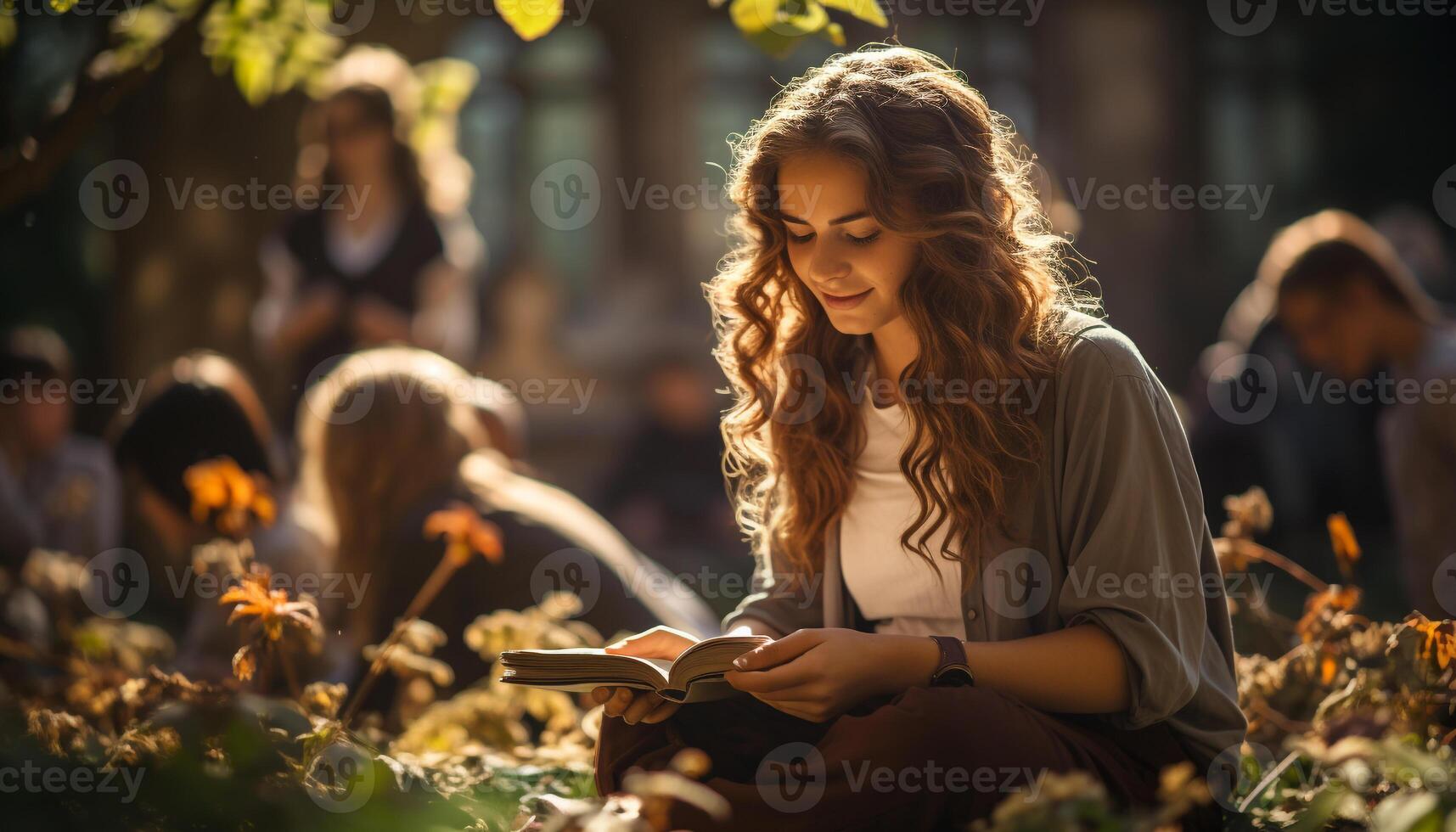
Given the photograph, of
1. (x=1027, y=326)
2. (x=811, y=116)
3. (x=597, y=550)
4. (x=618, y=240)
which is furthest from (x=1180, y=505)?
(x=618, y=240)

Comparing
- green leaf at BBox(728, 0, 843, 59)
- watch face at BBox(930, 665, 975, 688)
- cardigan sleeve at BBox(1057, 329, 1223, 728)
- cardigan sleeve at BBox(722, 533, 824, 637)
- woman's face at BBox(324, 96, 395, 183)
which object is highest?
green leaf at BBox(728, 0, 843, 59)

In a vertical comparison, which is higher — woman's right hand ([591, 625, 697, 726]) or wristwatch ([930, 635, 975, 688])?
wristwatch ([930, 635, 975, 688])

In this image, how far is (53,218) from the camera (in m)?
11.4

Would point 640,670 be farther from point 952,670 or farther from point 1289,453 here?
point 1289,453

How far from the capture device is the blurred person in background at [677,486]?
7.29 metres

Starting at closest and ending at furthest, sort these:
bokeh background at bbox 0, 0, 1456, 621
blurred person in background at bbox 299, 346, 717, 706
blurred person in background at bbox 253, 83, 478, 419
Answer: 1. blurred person in background at bbox 299, 346, 717, 706
2. blurred person in background at bbox 253, 83, 478, 419
3. bokeh background at bbox 0, 0, 1456, 621

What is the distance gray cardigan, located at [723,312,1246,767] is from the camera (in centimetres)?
212

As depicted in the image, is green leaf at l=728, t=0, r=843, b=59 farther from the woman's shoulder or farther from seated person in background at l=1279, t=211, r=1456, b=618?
seated person in background at l=1279, t=211, r=1456, b=618

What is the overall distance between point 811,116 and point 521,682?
1.07 m

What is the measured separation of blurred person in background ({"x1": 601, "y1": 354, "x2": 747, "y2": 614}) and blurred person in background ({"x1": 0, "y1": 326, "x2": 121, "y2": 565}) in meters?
2.63

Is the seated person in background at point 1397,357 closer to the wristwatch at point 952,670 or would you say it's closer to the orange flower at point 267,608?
the wristwatch at point 952,670

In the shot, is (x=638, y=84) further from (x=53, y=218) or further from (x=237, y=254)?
(x=53, y=218)

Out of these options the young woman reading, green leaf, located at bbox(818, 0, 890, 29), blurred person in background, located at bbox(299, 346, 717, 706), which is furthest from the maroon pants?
blurred person in background, located at bbox(299, 346, 717, 706)

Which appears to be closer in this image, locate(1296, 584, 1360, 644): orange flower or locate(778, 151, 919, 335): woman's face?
locate(778, 151, 919, 335): woman's face
